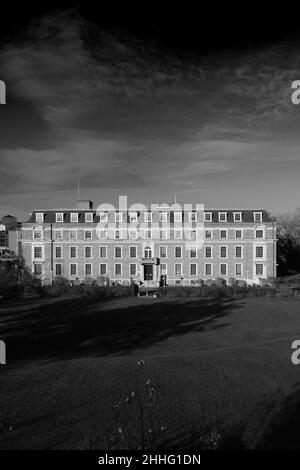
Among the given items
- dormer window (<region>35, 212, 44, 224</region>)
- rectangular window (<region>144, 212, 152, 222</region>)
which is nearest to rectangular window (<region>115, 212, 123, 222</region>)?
rectangular window (<region>144, 212, 152, 222</region>)

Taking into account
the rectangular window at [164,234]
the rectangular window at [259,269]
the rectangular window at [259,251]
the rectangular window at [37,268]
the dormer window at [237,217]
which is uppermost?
the dormer window at [237,217]

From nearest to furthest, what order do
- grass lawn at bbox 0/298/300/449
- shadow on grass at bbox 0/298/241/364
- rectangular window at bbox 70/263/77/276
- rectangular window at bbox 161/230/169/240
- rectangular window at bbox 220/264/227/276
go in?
grass lawn at bbox 0/298/300/449 → shadow on grass at bbox 0/298/241/364 → rectangular window at bbox 220/264/227/276 → rectangular window at bbox 161/230/169/240 → rectangular window at bbox 70/263/77/276

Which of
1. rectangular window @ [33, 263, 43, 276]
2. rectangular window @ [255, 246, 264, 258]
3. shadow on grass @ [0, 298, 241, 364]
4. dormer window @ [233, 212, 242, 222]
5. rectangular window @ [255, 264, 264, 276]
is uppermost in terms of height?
dormer window @ [233, 212, 242, 222]

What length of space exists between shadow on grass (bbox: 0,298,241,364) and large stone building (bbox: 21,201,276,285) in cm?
1775

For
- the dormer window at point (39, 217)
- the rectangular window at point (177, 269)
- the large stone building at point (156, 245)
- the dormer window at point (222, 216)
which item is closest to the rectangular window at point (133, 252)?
the large stone building at point (156, 245)

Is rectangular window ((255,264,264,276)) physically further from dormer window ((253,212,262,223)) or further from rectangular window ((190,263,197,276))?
rectangular window ((190,263,197,276))

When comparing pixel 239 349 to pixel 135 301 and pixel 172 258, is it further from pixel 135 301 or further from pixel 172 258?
pixel 172 258

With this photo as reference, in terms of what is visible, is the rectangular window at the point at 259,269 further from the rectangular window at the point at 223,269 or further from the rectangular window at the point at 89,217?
the rectangular window at the point at 89,217

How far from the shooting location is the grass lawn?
426 inches

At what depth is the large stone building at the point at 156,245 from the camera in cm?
5619

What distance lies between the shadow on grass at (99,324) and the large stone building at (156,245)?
17.7 metres
